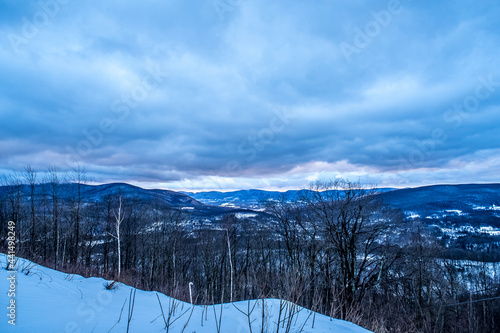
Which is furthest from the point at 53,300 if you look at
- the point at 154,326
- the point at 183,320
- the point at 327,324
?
the point at 327,324

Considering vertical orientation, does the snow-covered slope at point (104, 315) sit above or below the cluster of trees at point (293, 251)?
above

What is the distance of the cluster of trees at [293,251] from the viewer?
16.0 meters

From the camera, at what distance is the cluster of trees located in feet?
52.4

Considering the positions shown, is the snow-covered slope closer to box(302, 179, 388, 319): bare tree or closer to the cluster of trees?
the cluster of trees

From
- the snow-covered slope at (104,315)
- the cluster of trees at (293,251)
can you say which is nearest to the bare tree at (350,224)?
the cluster of trees at (293,251)

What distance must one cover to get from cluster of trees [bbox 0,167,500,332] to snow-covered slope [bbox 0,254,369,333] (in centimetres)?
266

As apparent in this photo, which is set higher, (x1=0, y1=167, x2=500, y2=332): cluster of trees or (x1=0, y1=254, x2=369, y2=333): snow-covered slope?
(x1=0, y1=254, x2=369, y2=333): snow-covered slope

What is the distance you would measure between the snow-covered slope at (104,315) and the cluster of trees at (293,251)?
8.73 feet

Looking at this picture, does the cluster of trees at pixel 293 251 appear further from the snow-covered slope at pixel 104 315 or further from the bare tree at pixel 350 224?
the snow-covered slope at pixel 104 315

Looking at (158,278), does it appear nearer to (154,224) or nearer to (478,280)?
(154,224)

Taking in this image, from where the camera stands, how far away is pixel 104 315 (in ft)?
14.6

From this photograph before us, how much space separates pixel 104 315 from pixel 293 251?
19.5 meters

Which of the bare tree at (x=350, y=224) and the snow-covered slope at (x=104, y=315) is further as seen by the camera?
the bare tree at (x=350, y=224)

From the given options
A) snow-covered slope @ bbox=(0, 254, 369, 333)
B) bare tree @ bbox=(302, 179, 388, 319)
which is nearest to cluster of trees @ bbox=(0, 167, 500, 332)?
bare tree @ bbox=(302, 179, 388, 319)
